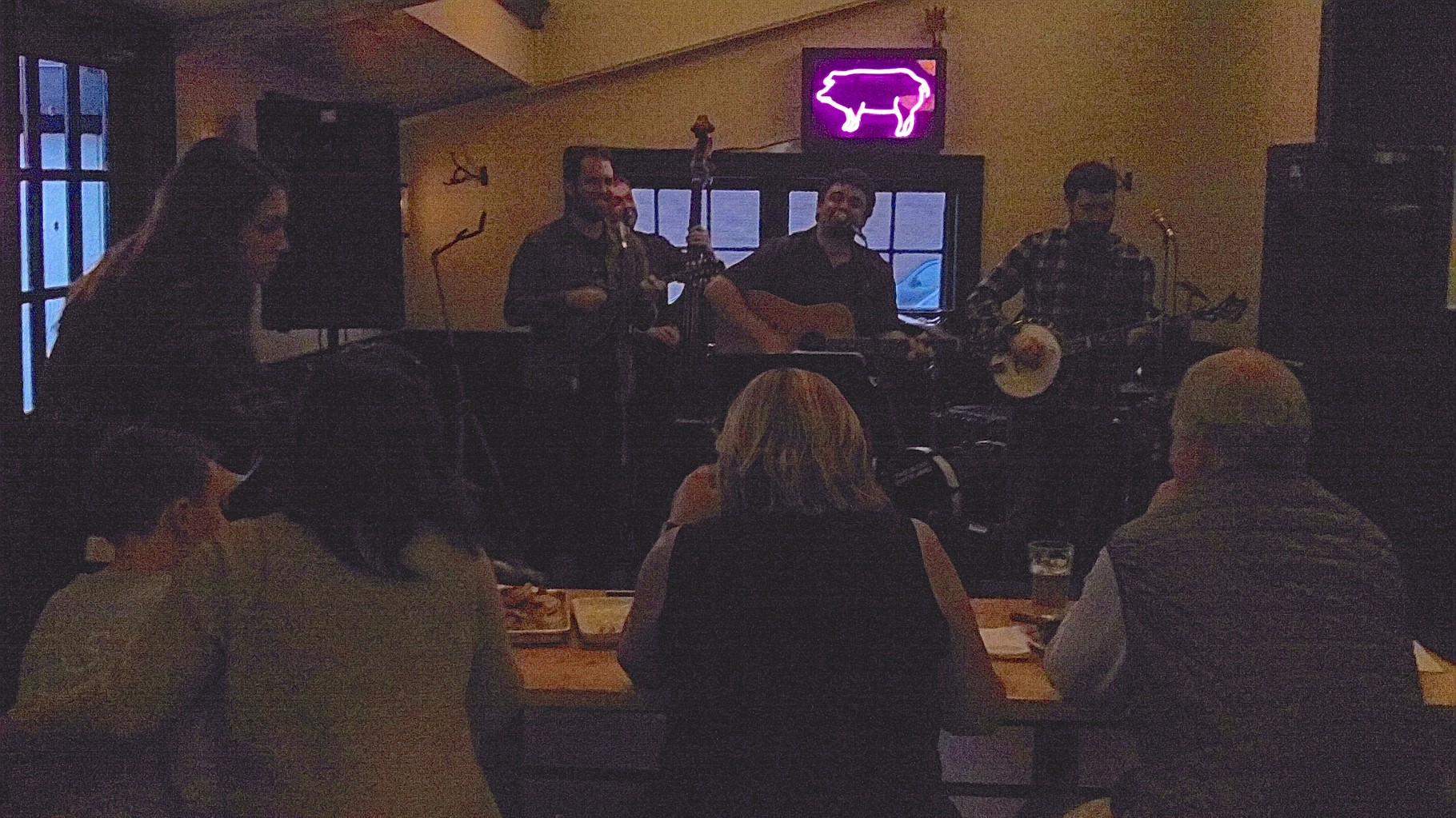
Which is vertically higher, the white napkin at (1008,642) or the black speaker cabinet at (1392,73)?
the black speaker cabinet at (1392,73)

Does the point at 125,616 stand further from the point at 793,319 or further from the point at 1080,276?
the point at 1080,276

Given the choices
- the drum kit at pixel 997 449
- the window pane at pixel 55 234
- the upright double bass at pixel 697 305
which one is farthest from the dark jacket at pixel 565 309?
the window pane at pixel 55 234

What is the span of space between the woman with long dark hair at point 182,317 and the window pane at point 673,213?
15.9 ft

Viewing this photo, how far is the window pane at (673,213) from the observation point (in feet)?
25.4

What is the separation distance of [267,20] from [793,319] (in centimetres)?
199

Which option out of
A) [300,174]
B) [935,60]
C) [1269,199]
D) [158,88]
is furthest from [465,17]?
[1269,199]

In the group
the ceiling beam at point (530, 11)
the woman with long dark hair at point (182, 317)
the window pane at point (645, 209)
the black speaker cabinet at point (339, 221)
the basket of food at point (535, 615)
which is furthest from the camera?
the window pane at point (645, 209)

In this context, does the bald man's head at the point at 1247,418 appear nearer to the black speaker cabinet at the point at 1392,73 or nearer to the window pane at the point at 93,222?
the window pane at the point at 93,222

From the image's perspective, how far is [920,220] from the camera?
782cm

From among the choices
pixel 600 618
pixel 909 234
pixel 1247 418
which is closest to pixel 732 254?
pixel 909 234

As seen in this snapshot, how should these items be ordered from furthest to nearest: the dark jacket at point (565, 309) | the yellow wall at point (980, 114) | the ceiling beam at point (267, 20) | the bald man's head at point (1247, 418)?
the yellow wall at point (980, 114) < the dark jacket at point (565, 309) < the ceiling beam at point (267, 20) < the bald man's head at point (1247, 418)

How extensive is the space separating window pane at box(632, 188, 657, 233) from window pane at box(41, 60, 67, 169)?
12.8ft

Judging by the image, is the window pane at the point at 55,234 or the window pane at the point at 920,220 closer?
the window pane at the point at 55,234

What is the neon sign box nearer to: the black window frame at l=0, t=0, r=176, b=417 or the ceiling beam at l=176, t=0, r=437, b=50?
the ceiling beam at l=176, t=0, r=437, b=50
